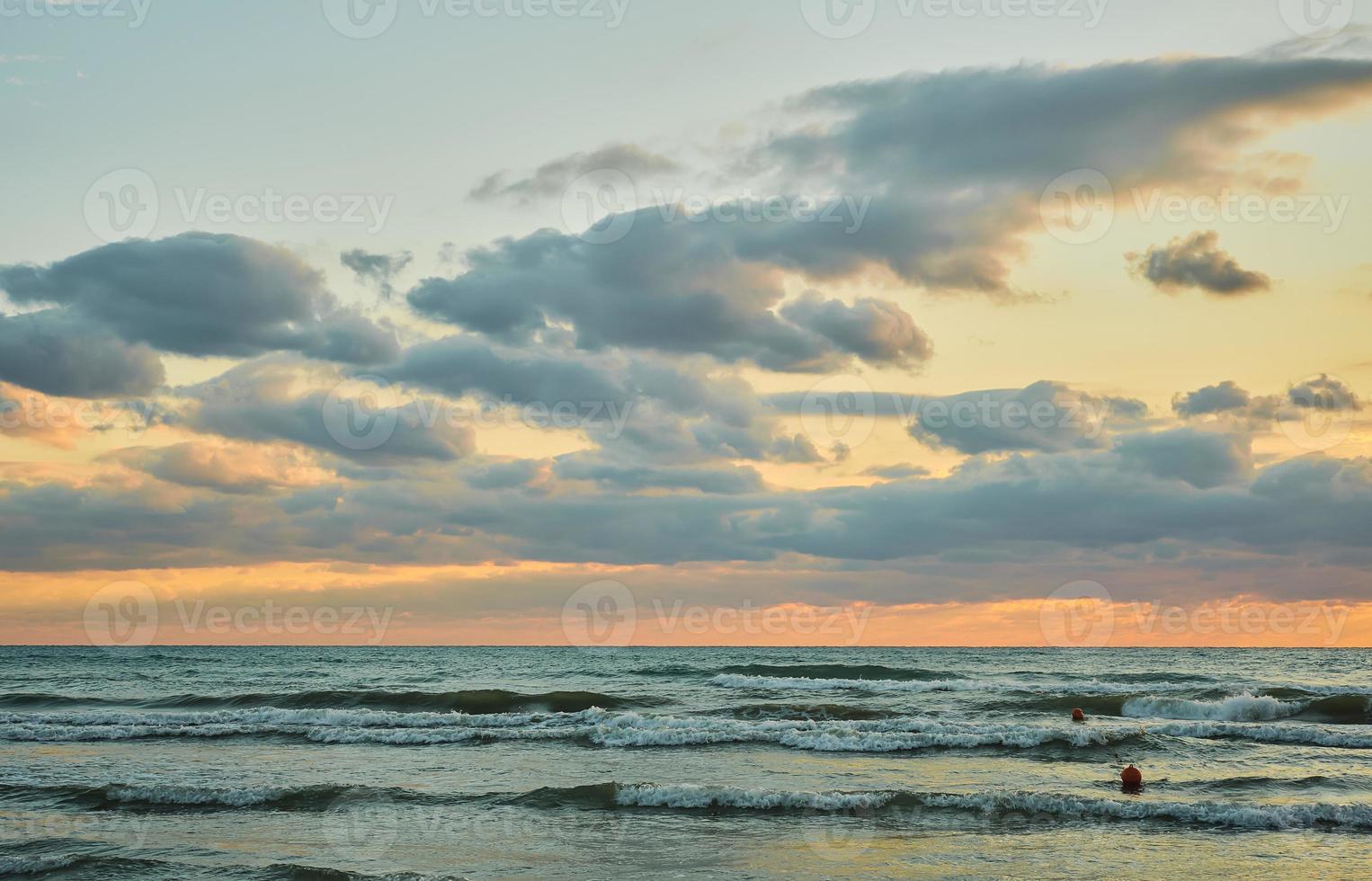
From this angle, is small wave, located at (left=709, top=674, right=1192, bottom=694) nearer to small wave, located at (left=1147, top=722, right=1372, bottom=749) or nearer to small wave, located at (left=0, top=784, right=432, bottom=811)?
small wave, located at (left=1147, top=722, right=1372, bottom=749)

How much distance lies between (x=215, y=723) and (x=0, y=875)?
18.5 meters

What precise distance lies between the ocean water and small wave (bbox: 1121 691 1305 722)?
4.3 inches

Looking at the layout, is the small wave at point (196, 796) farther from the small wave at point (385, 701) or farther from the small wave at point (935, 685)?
the small wave at point (935, 685)

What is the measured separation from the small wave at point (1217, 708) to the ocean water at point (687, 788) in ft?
0.36

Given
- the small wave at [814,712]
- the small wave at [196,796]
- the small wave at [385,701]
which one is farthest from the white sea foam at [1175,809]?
the small wave at [385,701]

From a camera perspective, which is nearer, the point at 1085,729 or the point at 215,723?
the point at 1085,729

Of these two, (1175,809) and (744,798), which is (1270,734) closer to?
(1175,809)

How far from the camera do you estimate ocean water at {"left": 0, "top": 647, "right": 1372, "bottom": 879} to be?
1575cm

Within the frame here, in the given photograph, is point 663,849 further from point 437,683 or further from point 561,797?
point 437,683

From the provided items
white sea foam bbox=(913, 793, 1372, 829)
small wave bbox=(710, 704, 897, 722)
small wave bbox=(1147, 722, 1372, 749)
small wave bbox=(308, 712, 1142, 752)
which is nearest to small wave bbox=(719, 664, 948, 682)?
small wave bbox=(710, 704, 897, 722)

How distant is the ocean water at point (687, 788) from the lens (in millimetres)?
15750

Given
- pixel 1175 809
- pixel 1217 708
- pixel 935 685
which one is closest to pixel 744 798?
pixel 1175 809

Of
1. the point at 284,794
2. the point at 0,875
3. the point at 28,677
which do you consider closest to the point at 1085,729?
the point at 284,794

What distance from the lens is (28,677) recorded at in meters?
59.5
